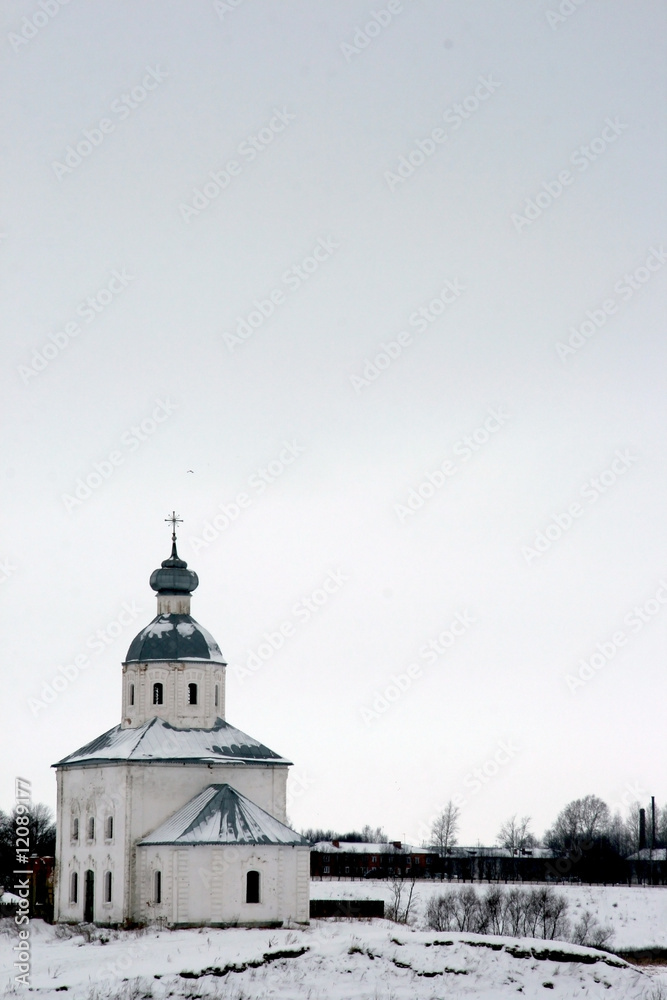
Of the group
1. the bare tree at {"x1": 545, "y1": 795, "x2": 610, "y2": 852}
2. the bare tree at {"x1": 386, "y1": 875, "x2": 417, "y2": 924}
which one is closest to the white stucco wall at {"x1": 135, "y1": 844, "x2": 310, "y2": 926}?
the bare tree at {"x1": 386, "y1": 875, "x2": 417, "y2": 924}

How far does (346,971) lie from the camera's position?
33.6 metres

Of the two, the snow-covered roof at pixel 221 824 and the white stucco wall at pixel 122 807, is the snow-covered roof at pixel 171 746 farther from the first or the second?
the snow-covered roof at pixel 221 824

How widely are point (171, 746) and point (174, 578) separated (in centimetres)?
602

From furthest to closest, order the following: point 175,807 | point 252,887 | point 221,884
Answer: point 175,807 < point 252,887 < point 221,884

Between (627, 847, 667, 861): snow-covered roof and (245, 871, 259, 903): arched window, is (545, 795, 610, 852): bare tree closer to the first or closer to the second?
(627, 847, 667, 861): snow-covered roof

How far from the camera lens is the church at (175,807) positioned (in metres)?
43.4

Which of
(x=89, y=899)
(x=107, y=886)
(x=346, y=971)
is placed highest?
(x=107, y=886)

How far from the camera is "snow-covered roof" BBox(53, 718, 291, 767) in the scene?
1827 inches

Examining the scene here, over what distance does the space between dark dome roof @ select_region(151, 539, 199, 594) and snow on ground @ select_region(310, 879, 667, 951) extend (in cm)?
1335

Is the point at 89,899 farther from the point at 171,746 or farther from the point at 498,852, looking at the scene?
the point at 498,852

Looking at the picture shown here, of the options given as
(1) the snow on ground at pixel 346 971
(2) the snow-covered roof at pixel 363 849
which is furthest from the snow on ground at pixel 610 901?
(2) the snow-covered roof at pixel 363 849

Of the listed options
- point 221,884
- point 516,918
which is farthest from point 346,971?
point 516,918

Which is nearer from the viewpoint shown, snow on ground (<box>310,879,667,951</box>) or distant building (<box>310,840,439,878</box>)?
snow on ground (<box>310,879,667,951</box>)

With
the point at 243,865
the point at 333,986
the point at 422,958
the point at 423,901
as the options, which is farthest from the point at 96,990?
the point at 423,901
